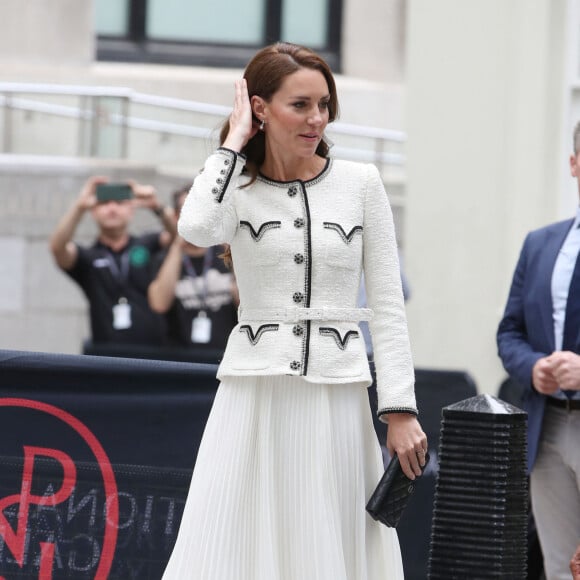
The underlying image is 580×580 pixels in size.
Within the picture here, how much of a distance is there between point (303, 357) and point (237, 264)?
0.37 meters

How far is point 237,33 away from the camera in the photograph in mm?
14867

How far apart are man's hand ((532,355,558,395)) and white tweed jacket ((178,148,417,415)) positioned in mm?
1369

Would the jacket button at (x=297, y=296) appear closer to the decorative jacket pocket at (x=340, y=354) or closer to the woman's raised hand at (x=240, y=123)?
the decorative jacket pocket at (x=340, y=354)

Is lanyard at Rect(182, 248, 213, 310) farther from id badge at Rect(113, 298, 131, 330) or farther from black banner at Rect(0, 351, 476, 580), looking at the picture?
black banner at Rect(0, 351, 476, 580)

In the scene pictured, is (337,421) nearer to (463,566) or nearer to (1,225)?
(463,566)

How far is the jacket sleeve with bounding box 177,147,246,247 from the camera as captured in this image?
4.73 meters

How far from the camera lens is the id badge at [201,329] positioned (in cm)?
1079

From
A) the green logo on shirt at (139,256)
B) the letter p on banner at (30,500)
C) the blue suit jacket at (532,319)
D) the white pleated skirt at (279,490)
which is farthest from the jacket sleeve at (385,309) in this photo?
the green logo on shirt at (139,256)

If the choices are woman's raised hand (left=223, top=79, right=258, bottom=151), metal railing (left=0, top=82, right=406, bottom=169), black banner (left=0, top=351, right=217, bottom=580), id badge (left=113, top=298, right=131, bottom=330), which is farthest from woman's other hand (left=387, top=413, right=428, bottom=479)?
metal railing (left=0, top=82, right=406, bottom=169)

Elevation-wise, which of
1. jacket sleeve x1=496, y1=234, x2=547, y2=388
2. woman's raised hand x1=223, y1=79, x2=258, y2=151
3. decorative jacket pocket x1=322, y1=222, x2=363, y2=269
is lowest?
jacket sleeve x1=496, y1=234, x2=547, y2=388

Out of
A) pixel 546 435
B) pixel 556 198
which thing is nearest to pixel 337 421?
pixel 546 435

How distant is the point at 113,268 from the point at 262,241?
6.14 m

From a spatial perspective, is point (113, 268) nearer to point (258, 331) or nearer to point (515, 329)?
point (515, 329)

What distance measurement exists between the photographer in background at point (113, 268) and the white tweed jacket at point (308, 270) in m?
5.96
